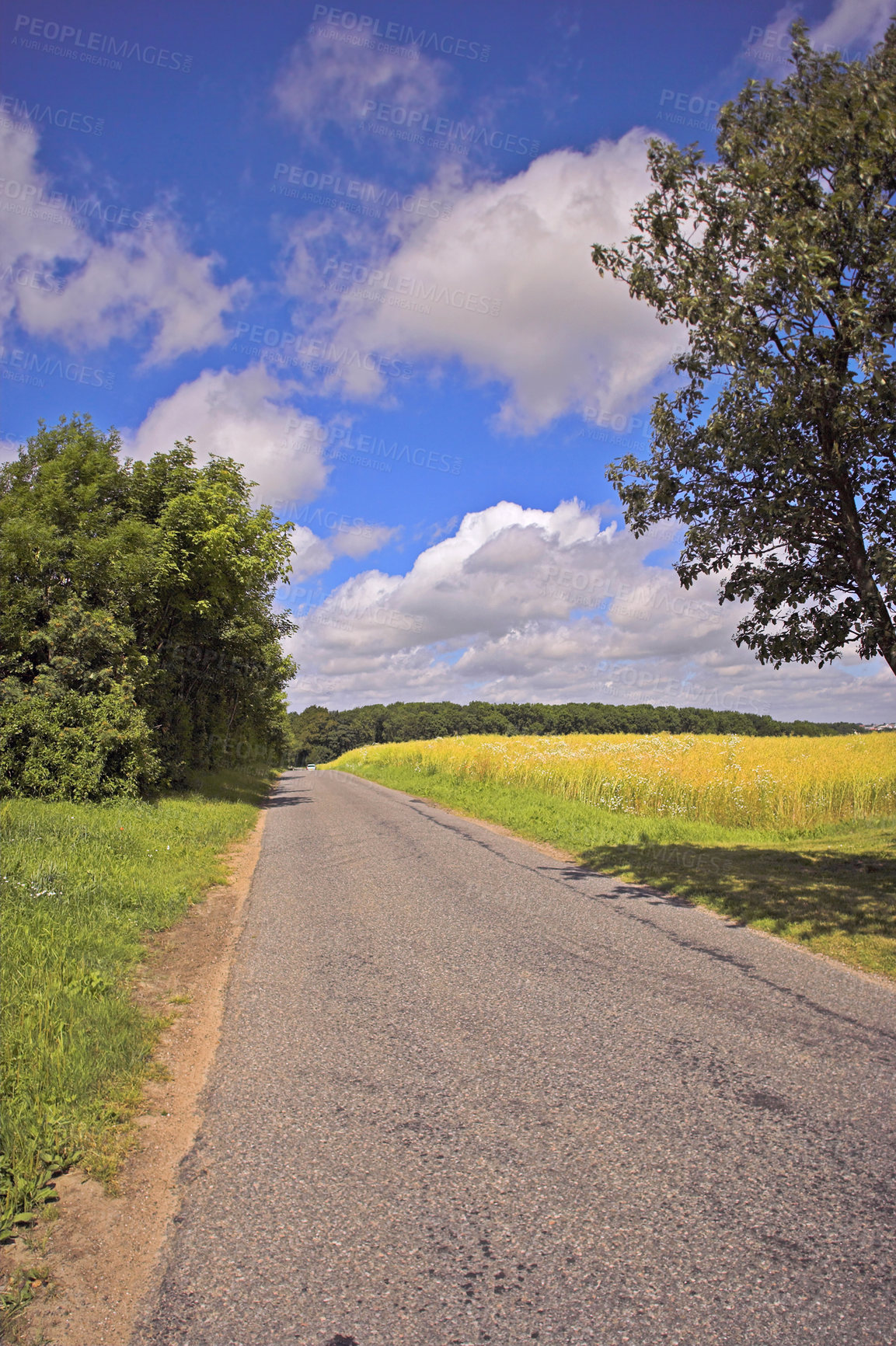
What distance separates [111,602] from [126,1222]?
14743mm

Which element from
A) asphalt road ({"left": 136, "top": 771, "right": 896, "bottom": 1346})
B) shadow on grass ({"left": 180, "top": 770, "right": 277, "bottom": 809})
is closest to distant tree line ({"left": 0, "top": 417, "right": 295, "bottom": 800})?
shadow on grass ({"left": 180, "top": 770, "right": 277, "bottom": 809})

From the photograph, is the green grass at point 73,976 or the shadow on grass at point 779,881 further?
the shadow on grass at point 779,881

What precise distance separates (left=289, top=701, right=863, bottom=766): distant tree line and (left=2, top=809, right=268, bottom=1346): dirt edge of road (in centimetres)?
6644

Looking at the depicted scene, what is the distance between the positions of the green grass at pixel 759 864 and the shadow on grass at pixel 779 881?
14 mm

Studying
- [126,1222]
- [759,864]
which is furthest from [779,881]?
[126,1222]

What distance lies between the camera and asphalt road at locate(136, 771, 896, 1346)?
252 centimetres

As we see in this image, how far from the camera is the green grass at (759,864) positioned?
7.42 metres

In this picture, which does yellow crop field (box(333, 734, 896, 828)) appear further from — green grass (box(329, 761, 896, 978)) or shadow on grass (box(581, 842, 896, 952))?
shadow on grass (box(581, 842, 896, 952))

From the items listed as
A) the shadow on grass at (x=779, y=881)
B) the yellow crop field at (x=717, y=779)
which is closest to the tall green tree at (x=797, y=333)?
the shadow on grass at (x=779, y=881)

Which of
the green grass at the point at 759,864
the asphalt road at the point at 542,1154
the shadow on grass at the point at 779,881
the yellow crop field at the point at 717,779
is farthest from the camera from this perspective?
the yellow crop field at the point at 717,779

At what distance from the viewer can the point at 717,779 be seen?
16500mm

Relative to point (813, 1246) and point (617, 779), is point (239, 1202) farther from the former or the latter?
point (617, 779)

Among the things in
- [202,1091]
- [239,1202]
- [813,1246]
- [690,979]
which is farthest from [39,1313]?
[690,979]

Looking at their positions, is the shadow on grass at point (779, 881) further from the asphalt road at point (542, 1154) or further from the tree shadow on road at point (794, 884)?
the asphalt road at point (542, 1154)
